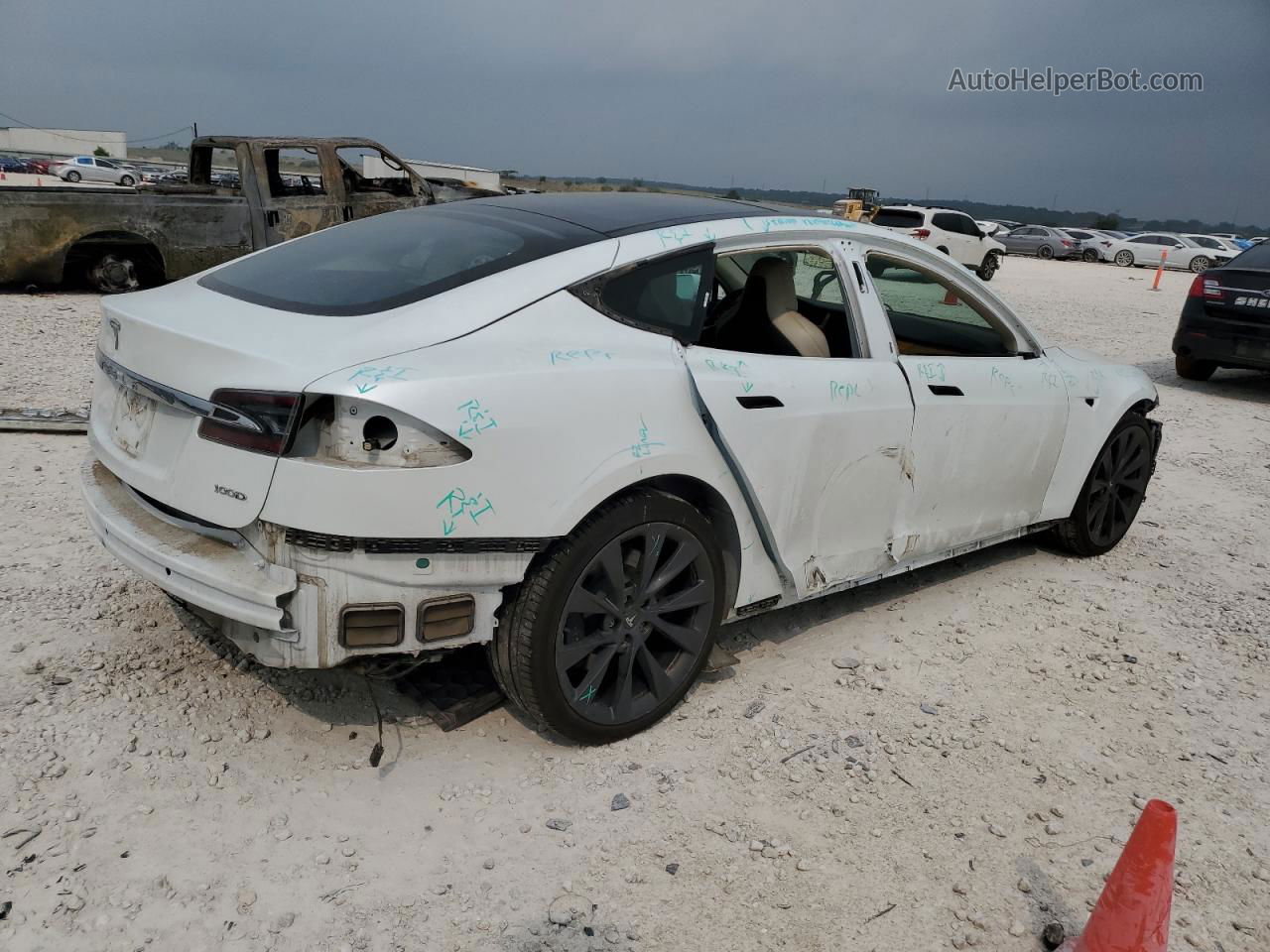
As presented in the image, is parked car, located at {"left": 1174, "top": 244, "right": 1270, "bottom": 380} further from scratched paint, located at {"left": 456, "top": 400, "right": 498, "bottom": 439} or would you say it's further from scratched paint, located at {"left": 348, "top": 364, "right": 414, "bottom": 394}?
scratched paint, located at {"left": 348, "top": 364, "right": 414, "bottom": 394}

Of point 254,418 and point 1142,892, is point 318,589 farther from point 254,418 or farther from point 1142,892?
point 1142,892

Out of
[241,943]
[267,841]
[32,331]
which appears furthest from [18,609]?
[32,331]

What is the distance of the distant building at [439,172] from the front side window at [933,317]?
8715mm

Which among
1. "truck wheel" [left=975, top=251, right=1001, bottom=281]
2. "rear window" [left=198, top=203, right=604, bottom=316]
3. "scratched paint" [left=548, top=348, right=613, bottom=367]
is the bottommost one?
"truck wheel" [left=975, top=251, right=1001, bottom=281]

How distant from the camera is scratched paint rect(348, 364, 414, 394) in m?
2.40

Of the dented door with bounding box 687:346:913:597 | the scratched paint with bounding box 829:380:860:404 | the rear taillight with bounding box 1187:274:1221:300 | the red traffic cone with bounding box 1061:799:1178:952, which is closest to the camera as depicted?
the red traffic cone with bounding box 1061:799:1178:952

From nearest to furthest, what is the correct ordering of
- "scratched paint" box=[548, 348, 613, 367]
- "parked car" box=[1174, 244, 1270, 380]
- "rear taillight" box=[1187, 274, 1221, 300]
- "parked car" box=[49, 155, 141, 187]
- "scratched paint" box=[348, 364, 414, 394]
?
1. "scratched paint" box=[348, 364, 414, 394]
2. "scratched paint" box=[548, 348, 613, 367]
3. "parked car" box=[1174, 244, 1270, 380]
4. "rear taillight" box=[1187, 274, 1221, 300]
5. "parked car" box=[49, 155, 141, 187]

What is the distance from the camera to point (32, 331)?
849 centimetres

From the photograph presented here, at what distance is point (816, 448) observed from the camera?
131 inches

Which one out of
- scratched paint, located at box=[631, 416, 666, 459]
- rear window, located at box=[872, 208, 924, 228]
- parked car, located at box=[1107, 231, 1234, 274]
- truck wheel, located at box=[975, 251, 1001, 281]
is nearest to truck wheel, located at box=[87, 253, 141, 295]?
scratched paint, located at box=[631, 416, 666, 459]

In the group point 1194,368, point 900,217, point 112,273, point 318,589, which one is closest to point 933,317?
point 318,589

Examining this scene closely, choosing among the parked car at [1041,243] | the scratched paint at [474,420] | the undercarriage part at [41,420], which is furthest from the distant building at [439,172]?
the parked car at [1041,243]

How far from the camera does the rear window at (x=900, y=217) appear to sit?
24.9 m

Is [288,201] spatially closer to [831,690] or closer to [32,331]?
[32,331]
